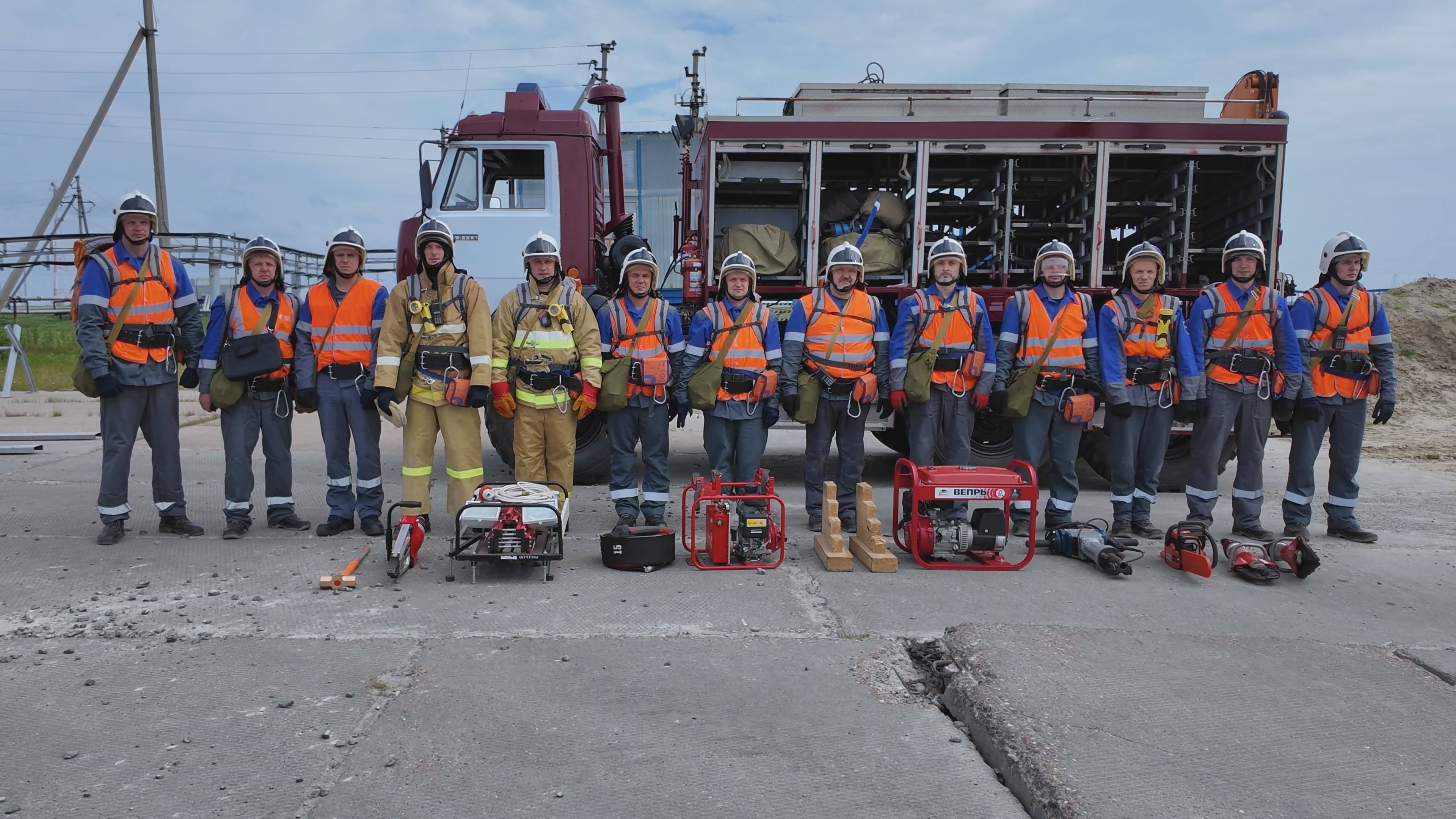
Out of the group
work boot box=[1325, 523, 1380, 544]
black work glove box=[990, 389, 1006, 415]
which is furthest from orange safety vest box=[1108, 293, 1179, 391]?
work boot box=[1325, 523, 1380, 544]

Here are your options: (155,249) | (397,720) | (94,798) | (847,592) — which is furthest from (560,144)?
(94,798)

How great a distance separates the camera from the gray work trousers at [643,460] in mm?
6125

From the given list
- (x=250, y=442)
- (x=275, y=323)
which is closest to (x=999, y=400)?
(x=275, y=323)

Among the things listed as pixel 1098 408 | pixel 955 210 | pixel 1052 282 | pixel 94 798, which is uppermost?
pixel 955 210

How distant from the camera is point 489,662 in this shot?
370cm

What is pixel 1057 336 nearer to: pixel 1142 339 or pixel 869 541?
pixel 1142 339

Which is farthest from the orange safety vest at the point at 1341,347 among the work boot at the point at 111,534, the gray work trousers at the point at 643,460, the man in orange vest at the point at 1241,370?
the work boot at the point at 111,534

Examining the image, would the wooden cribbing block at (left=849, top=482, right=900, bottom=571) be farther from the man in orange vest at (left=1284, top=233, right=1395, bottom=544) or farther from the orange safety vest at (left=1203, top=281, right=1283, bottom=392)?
the man in orange vest at (left=1284, top=233, right=1395, bottom=544)

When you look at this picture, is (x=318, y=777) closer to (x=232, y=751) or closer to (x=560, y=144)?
(x=232, y=751)

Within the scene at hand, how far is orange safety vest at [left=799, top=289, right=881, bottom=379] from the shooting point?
604 cm

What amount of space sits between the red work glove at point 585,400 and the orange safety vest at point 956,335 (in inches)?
88.6

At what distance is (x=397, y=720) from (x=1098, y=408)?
20.2 feet

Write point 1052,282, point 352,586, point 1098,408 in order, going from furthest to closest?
point 1098,408 → point 1052,282 → point 352,586

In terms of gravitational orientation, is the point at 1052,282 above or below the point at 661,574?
above
